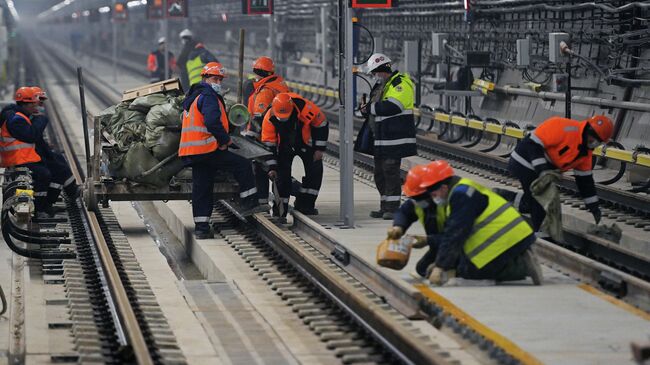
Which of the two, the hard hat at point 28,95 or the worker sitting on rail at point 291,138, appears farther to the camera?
the hard hat at point 28,95

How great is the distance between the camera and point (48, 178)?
1616cm

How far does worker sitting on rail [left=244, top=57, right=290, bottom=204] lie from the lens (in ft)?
49.8

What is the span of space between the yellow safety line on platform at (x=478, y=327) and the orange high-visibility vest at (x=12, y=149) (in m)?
6.51

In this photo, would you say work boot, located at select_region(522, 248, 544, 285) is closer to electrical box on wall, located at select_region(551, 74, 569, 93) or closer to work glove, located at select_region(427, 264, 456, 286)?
work glove, located at select_region(427, 264, 456, 286)

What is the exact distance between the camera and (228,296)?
37.7 feet

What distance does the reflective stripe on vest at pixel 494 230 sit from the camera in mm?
10383

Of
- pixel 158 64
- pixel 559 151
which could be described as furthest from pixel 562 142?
pixel 158 64

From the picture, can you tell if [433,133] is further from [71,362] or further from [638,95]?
[71,362]

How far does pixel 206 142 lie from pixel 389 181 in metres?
2.01

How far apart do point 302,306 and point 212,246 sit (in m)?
3.28

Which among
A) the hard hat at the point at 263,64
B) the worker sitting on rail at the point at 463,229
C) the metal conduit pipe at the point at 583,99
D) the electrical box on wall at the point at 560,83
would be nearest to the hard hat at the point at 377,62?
the hard hat at the point at 263,64

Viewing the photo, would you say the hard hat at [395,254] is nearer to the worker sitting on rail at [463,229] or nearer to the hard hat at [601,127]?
the worker sitting on rail at [463,229]

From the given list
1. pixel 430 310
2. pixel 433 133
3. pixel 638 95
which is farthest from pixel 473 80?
pixel 430 310

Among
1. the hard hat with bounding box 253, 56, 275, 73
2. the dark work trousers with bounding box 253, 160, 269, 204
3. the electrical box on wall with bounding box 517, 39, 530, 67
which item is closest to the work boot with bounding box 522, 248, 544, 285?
the dark work trousers with bounding box 253, 160, 269, 204
